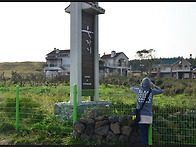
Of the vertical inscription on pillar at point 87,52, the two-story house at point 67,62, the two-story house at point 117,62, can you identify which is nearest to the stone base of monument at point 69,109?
the vertical inscription on pillar at point 87,52

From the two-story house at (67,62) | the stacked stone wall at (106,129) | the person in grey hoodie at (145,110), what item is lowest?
the stacked stone wall at (106,129)

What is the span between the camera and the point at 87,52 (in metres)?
9.34

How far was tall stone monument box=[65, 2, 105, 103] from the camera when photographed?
29.1 feet

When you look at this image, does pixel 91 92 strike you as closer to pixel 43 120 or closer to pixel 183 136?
pixel 43 120

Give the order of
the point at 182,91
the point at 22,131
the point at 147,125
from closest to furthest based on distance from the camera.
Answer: the point at 147,125
the point at 22,131
the point at 182,91

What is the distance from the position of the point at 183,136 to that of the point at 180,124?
0.38 metres

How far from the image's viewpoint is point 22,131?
26.4ft

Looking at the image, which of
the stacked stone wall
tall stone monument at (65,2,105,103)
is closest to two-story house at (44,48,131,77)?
tall stone monument at (65,2,105,103)

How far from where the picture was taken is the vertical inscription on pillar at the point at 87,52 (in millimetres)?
9172

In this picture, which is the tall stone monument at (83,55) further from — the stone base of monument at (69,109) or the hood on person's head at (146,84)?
the hood on person's head at (146,84)

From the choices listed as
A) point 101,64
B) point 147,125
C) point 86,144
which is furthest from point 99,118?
point 101,64

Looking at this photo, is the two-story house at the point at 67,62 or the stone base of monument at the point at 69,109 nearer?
the stone base of monument at the point at 69,109

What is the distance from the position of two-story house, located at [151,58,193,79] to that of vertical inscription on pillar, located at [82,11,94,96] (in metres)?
56.4

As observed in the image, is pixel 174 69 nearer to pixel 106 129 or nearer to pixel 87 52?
pixel 87 52
